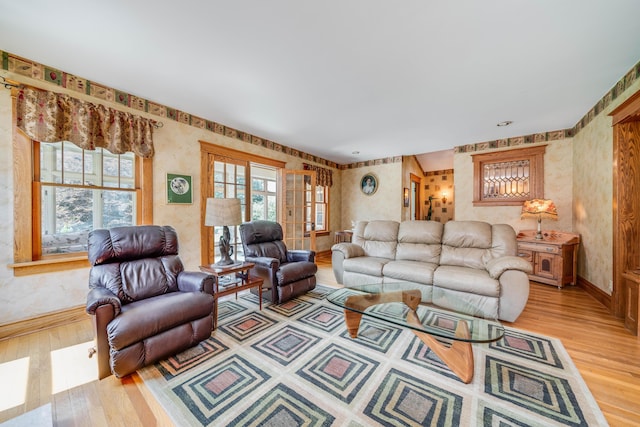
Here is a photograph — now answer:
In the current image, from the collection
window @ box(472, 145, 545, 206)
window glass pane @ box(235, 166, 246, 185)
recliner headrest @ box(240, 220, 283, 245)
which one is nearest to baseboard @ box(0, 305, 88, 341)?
recliner headrest @ box(240, 220, 283, 245)

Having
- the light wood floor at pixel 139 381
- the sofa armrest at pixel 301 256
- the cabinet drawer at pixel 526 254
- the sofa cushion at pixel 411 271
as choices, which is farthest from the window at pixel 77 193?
the cabinet drawer at pixel 526 254

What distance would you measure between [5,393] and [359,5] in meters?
3.49

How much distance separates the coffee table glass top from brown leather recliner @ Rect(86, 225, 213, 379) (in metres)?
1.21

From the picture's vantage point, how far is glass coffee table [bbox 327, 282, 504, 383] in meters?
1.67

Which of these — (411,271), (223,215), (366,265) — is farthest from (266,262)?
(411,271)

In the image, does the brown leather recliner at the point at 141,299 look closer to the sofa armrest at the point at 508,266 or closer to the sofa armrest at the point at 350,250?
the sofa armrest at the point at 350,250

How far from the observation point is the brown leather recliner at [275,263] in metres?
3.02

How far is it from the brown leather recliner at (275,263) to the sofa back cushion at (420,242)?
1.36 m

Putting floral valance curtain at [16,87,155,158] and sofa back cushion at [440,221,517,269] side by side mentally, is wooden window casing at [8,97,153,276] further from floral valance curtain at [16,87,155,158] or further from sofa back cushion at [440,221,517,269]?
sofa back cushion at [440,221,517,269]

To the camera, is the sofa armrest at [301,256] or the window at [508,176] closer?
the sofa armrest at [301,256]

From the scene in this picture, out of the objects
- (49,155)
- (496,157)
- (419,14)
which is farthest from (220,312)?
(496,157)

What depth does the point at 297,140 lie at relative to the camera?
4852 mm

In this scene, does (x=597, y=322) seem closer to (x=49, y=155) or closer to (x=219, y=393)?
(x=219, y=393)

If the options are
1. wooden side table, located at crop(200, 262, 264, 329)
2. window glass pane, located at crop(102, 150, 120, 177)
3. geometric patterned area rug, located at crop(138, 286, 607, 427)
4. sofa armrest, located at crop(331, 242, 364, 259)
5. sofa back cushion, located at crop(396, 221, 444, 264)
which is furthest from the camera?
sofa armrest, located at crop(331, 242, 364, 259)
